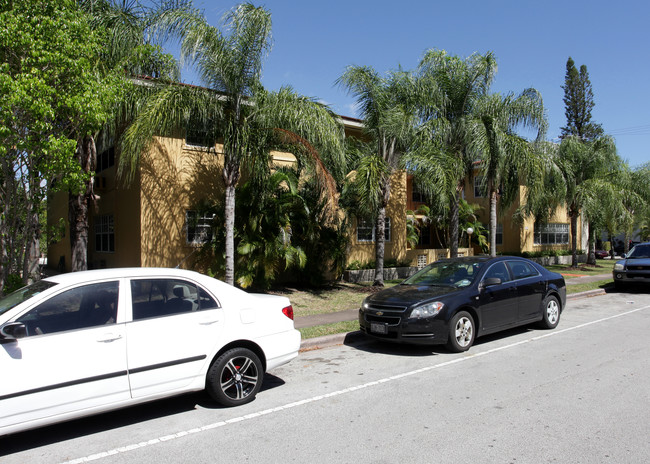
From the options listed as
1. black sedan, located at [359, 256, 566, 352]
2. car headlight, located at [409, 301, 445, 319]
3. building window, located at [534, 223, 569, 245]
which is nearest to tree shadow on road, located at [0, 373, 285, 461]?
black sedan, located at [359, 256, 566, 352]

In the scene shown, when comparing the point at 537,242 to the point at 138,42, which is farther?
the point at 537,242

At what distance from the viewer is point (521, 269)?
9.05 m

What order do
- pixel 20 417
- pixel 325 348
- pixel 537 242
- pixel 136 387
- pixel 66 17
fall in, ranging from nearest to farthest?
pixel 20 417
pixel 136 387
pixel 325 348
pixel 66 17
pixel 537 242

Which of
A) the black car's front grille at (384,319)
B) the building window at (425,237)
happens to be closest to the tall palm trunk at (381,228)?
the black car's front grille at (384,319)

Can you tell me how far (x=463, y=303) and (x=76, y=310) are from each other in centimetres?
550

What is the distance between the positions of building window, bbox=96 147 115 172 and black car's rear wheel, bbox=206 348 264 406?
40.5ft

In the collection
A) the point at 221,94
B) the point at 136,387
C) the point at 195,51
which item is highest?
the point at 195,51

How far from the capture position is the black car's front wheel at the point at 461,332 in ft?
24.1

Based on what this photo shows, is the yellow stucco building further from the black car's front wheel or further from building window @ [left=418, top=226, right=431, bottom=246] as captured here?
building window @ [left=418, top=226, right=431, bottom=246]

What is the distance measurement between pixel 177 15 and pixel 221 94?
1888 mm

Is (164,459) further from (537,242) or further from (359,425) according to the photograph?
(537,242)

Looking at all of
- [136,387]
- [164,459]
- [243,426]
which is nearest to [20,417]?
[136,387]

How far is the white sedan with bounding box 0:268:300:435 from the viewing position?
4.05 meters

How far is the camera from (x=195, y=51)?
1043 centimetres
